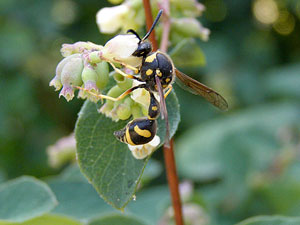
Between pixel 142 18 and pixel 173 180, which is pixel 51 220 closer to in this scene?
pixel 173 180

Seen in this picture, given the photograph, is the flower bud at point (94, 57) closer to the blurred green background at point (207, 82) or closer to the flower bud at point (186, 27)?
the flower bud at point (186, 27)

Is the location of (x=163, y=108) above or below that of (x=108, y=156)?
above

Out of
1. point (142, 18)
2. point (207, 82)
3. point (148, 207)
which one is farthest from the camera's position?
point (207, 82)

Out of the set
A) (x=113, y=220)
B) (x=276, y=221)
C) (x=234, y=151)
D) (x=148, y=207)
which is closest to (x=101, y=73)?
(x=113, y=220)

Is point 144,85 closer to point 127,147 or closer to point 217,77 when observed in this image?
point 127,147

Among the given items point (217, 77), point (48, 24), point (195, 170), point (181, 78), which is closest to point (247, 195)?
point (195, 170)
